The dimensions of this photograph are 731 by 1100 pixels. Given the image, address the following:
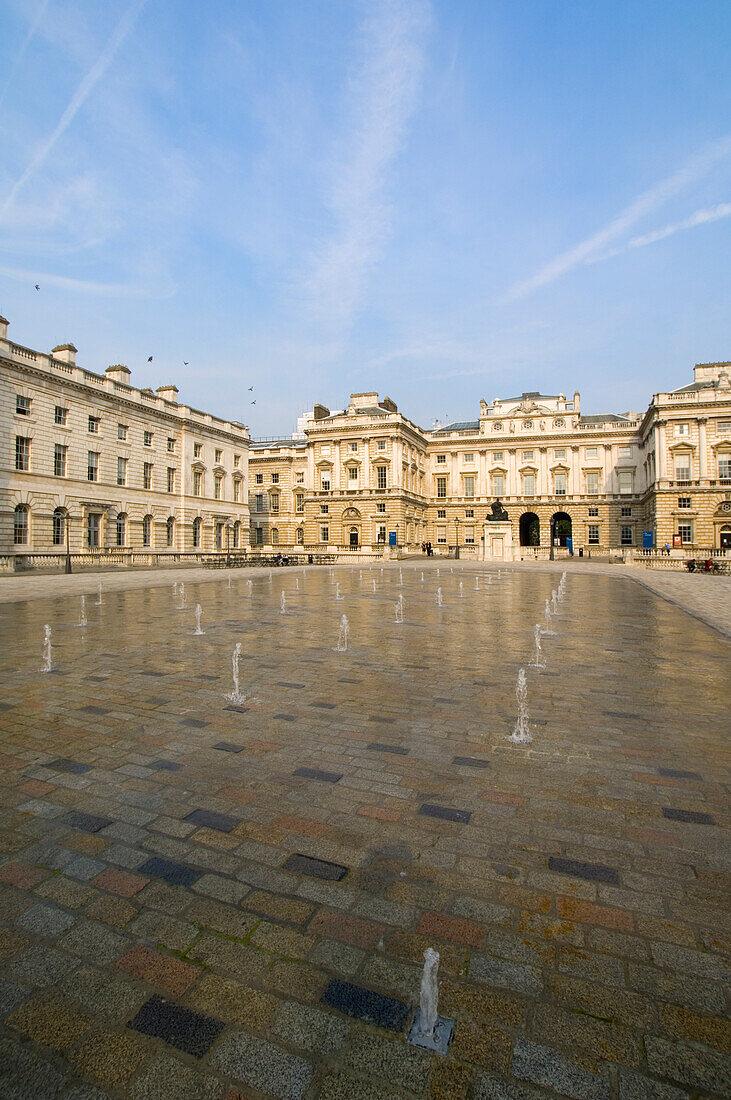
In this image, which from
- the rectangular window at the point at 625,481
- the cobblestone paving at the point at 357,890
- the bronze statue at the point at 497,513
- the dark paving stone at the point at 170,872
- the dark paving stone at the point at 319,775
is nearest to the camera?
the cobblestone paving at the point at 357,890

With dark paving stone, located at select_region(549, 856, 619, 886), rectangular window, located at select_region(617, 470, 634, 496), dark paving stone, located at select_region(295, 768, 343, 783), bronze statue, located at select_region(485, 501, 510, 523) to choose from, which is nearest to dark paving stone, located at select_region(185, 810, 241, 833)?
dark paving stone, located at select_region(295, 768, 343, 783)

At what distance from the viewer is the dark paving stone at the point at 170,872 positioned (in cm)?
280

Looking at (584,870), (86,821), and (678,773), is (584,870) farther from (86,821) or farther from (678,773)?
(86,821)

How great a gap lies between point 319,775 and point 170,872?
133 cm

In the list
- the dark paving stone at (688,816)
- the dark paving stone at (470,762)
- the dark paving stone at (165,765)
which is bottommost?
the dark paving stone at (688,816)

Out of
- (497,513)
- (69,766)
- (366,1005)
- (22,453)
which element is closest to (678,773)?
(366,1005)

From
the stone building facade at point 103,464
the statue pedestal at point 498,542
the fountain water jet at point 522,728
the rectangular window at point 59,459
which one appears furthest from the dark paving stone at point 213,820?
the statue pedestal at point 498,542

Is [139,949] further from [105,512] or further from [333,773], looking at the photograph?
[105,512]

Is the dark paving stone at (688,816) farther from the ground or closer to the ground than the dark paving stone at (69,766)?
closer to the ground

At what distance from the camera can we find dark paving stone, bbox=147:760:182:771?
4145 millimetres

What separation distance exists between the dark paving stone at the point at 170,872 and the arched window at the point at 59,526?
35.3 m

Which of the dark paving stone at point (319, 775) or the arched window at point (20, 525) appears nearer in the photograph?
the dark paving stone at point (319, 775)

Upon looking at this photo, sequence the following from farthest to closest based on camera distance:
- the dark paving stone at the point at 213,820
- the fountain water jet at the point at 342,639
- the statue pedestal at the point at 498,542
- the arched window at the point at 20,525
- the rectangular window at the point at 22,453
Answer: the statue pedestal at the point at 498,542 → the rectangular window at the point at 22,453 → the arched window at the point at 20,525 → the fountain water jet at the point at 342,639 → the dark paving stone at the point at 213,820

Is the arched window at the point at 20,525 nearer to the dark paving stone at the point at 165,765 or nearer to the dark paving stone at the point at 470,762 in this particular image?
the dark paving stone at the point at 165,765
